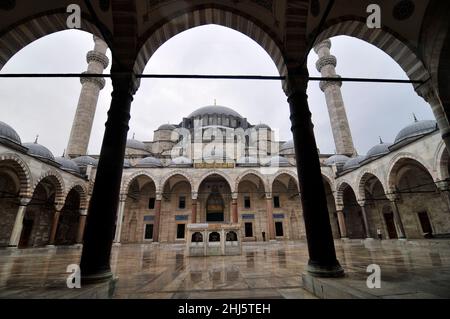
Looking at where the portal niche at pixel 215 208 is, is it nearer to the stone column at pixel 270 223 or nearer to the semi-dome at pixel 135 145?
the stone column at pixel 270 223

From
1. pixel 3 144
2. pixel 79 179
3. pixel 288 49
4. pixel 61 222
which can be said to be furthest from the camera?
pixel 61 222

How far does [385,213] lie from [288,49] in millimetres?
18644

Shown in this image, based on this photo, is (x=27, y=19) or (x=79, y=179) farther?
(x=79, y=179)

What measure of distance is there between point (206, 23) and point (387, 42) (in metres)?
4.18

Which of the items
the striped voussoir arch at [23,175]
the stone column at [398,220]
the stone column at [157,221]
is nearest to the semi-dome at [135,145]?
the stone column at [157,221]

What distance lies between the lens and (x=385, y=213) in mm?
17250

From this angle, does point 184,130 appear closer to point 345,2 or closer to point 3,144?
point 3,144

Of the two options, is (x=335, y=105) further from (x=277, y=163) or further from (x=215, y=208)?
(x=215, y=208)

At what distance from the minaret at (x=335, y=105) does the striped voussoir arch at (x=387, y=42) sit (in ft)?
66.4

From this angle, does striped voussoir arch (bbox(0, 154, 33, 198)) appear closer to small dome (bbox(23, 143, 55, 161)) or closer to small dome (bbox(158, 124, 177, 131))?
small dome (bbox(23, 143, 55, 161))

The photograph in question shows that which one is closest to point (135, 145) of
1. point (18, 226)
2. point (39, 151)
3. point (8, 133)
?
point (39, 151)

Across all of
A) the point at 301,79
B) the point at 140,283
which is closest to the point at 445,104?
the point at 301,79

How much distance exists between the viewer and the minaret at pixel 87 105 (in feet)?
70.7

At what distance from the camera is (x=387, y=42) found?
493cm
